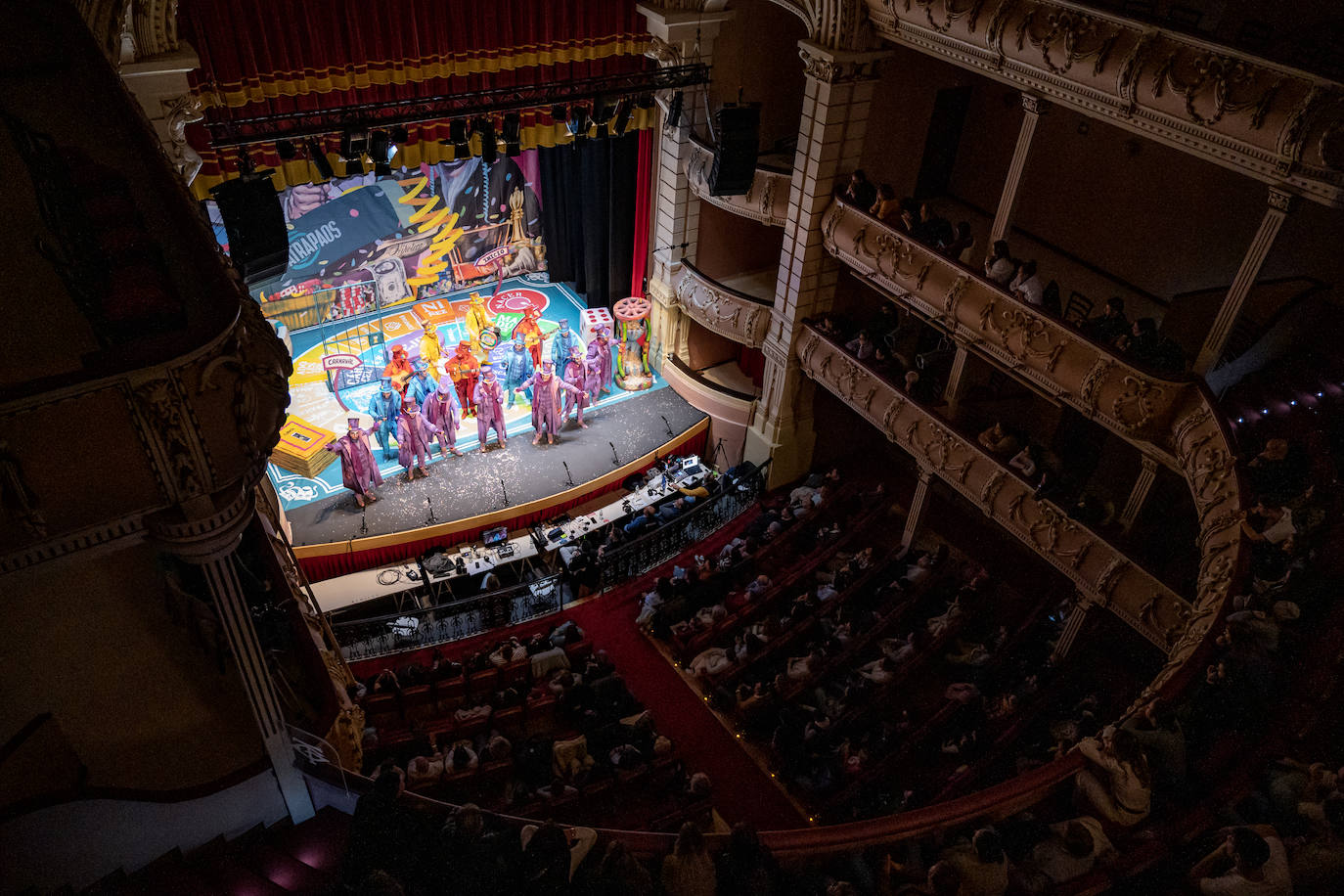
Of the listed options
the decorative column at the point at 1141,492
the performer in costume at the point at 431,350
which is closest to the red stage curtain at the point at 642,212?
the performer in costume at the point at 431,350

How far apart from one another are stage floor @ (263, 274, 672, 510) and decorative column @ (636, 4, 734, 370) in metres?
1.29

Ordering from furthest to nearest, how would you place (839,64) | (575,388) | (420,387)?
1. (575,388)
2. (420,387)
3. (839,64)

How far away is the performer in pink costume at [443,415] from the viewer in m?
13.6

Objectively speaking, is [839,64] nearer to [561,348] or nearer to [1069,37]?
[1069,37]

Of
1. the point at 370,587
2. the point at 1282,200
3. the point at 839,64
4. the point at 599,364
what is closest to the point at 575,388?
the point at 599,364

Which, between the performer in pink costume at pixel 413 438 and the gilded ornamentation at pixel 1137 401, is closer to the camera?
the gilded ornamentation at pixel 1137 401

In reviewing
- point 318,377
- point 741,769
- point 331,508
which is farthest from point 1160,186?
point 318,377

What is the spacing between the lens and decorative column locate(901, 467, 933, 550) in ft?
41.2

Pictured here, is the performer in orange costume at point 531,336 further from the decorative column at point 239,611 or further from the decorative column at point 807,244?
the decorative column at point 239,611

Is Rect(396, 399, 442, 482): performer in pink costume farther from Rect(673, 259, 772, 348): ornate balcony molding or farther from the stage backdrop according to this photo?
Rect(673, 259, 772, 348): ornate balcony molding

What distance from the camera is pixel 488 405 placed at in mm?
14070

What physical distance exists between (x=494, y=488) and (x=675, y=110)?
6.11m

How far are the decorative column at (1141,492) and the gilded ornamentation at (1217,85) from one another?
353 cm

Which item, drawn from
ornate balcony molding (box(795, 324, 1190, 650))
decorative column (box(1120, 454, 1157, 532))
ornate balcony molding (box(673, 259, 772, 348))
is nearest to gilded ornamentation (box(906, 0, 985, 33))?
ornate balcony molding (box(795, 324, 1190, 650))
